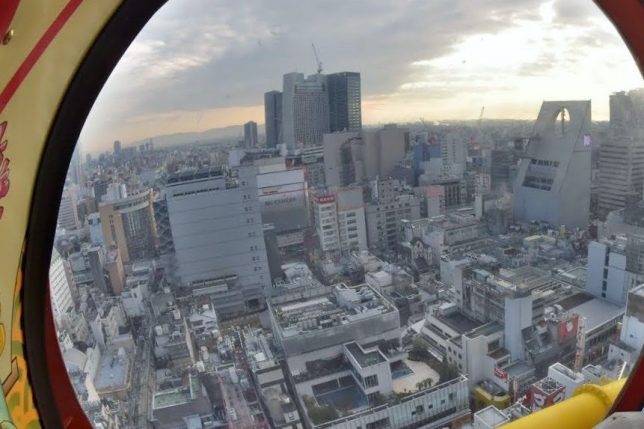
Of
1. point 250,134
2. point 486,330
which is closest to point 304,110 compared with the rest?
point 250,134

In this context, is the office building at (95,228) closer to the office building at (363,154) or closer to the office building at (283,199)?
the office building at (283,199)

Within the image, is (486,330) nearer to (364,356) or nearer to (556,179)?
(364,356)

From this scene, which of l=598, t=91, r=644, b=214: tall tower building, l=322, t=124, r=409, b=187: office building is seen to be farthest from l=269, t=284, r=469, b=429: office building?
l=598, t=91, r=644, b=214: tall tower building

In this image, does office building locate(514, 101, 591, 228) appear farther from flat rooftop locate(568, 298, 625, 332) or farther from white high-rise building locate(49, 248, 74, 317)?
white high-rise building locate(49, 248, 74, 317)

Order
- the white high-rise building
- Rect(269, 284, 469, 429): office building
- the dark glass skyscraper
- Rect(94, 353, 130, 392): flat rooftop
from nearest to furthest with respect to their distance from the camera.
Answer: the white high-rise building < Rect(94, 353, 130, 392): flat rooftop < the dark glass skyscraper < Rect(269, 284, 469, 429): office building

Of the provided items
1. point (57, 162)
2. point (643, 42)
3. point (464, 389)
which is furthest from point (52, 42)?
point (464, 389)

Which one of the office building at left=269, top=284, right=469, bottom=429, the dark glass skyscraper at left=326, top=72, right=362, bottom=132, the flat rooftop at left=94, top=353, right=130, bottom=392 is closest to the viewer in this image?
the flat rooftop at left=94, top=353, right=130, bottom=392
